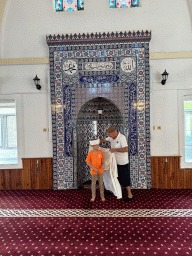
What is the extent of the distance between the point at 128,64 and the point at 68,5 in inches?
79.2

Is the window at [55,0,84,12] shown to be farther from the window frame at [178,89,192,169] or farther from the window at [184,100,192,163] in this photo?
the window at [184,100,192,163]

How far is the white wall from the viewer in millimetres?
4371

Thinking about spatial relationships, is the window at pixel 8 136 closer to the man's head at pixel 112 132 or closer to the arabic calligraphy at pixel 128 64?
the man's head at pixel 112 132

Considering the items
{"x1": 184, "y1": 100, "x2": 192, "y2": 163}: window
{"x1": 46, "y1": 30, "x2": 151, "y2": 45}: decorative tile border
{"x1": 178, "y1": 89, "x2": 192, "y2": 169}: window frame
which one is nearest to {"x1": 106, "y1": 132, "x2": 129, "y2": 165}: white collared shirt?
{"x1": 178, "y1": 89, "x2": 192, "y2": 169}: window frame

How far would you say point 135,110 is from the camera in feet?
14.3

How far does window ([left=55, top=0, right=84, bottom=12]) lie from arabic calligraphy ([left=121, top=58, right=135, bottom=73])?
162cm

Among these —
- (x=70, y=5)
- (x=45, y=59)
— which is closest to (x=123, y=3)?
(x=70, y=5)

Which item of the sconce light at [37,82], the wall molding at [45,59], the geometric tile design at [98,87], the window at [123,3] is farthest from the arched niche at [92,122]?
the window at [123,3]

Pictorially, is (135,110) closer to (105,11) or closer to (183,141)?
(183,141)

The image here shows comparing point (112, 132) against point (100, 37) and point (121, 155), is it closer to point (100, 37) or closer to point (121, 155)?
point (121, 155)

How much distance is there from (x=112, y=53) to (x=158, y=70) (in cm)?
113

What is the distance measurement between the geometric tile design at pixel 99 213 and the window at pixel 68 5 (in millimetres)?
4389

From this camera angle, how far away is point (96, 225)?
2.81 meters

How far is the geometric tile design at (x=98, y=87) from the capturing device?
14.3 ft
